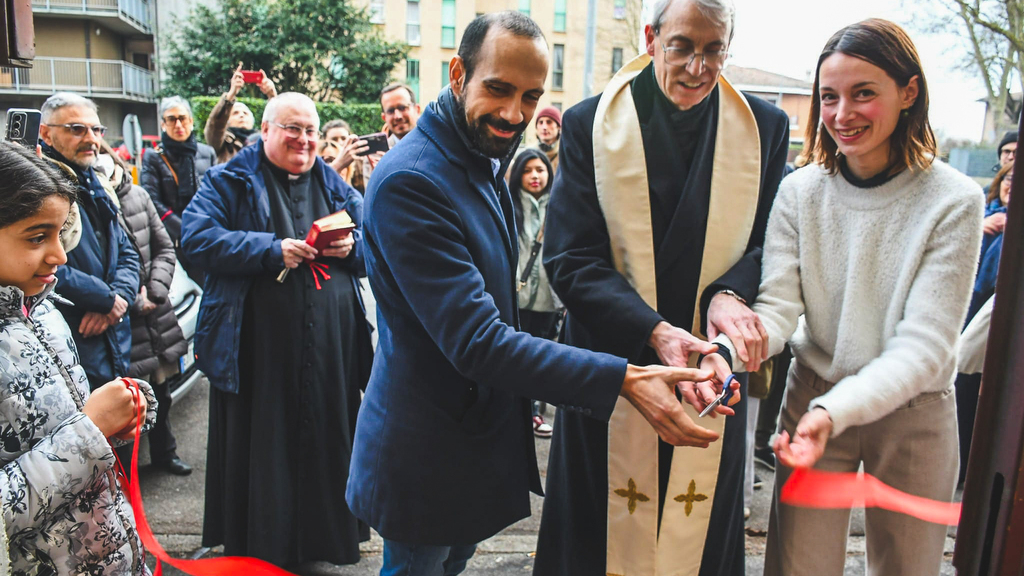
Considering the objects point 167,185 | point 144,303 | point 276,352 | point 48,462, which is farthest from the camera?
point 167,185

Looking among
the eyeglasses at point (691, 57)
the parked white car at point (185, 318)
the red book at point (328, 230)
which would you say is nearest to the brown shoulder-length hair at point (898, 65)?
the eyeglasses at point (691, 57)

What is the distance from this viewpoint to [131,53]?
68.0 ft


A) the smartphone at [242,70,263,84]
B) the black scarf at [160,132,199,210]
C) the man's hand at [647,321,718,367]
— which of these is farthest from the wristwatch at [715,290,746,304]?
the black scarf at [160,132,199,210]

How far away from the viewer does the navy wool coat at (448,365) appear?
1.63m

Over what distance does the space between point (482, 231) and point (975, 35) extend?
5.78 meters

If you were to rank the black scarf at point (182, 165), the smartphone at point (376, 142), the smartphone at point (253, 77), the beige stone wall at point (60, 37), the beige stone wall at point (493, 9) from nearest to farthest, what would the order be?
1. the smartphone at point (376, 142)
2. the smartphone at point (253, 77)
3. the black scarf at point (182, 165)
4. the beige stone wall at point (60, 37)
5. the beige stone wall at point (493, 9)

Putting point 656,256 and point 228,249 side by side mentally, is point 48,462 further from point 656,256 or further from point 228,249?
point 656,256

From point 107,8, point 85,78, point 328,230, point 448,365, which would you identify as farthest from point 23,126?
point 107,8

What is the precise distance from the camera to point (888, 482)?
6.01 ft

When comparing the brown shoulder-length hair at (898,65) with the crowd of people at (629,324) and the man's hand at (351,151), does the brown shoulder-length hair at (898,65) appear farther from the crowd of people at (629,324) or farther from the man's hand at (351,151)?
the man's hand at (351,151)

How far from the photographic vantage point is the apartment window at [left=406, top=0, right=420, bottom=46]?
92.1ft

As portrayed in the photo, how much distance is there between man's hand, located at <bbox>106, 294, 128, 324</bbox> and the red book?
1.06 meters

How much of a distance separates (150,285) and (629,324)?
2875mm

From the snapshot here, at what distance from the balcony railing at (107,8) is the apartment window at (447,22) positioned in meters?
11.4
